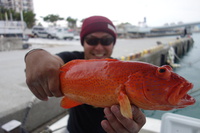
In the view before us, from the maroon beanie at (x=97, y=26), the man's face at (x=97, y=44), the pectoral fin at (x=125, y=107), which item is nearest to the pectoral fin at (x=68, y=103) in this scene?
the pectoral fin at (x=125, y=107)

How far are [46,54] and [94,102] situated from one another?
791mm

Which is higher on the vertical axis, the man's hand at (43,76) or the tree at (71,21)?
the tree at (71,21)

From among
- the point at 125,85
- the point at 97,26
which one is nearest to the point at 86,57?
the point at 97,26

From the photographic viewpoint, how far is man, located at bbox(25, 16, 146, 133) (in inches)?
52.2

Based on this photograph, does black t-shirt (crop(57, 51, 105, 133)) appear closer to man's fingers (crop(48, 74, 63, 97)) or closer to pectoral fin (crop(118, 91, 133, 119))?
man's fingers (crop(48, 74, 63, 97))

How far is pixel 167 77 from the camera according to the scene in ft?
3.59

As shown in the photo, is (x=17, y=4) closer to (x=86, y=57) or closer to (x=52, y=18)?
(x=52, y=18)

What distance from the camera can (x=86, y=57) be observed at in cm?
A: 270

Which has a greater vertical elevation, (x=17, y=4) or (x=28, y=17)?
(x=17, y=4)

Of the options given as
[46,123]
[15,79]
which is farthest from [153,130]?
[15,79]

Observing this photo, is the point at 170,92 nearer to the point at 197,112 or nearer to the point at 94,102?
the point at 94,102

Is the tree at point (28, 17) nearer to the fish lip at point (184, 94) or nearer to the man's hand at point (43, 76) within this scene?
the man's hand at point (43, 76)

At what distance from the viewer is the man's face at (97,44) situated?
2549 millimetres

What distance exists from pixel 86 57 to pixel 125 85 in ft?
5.28
